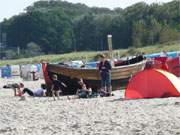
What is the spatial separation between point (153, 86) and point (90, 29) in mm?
99659

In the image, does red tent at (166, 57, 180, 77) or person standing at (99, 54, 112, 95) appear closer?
person standing at (99, 54, 112, 95)

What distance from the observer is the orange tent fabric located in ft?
57.2

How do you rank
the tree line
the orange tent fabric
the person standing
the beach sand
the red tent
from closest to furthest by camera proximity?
the beach sand → the orange tent fabric → the person standing → the red tent → the tree line

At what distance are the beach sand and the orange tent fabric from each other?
84cm

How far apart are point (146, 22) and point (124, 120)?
86429 millimetres

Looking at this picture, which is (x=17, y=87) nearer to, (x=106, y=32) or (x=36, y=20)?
(x=106, y=32)

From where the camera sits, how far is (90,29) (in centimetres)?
11706

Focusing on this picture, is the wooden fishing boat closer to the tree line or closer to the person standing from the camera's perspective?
the person standing

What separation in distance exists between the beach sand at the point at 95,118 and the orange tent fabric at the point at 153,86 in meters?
0.84

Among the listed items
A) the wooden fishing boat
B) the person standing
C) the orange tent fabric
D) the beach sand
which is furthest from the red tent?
the beach sand

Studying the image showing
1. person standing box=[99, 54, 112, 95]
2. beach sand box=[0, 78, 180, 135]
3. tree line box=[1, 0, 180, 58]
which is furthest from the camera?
tree line box=[1, 0, 180, 58]

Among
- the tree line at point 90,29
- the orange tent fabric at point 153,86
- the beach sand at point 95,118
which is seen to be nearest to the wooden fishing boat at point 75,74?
the orange tent fabric at point 153,86

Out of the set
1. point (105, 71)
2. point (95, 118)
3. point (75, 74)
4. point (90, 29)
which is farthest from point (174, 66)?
point (90, 29)

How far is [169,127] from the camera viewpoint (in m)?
11.0
